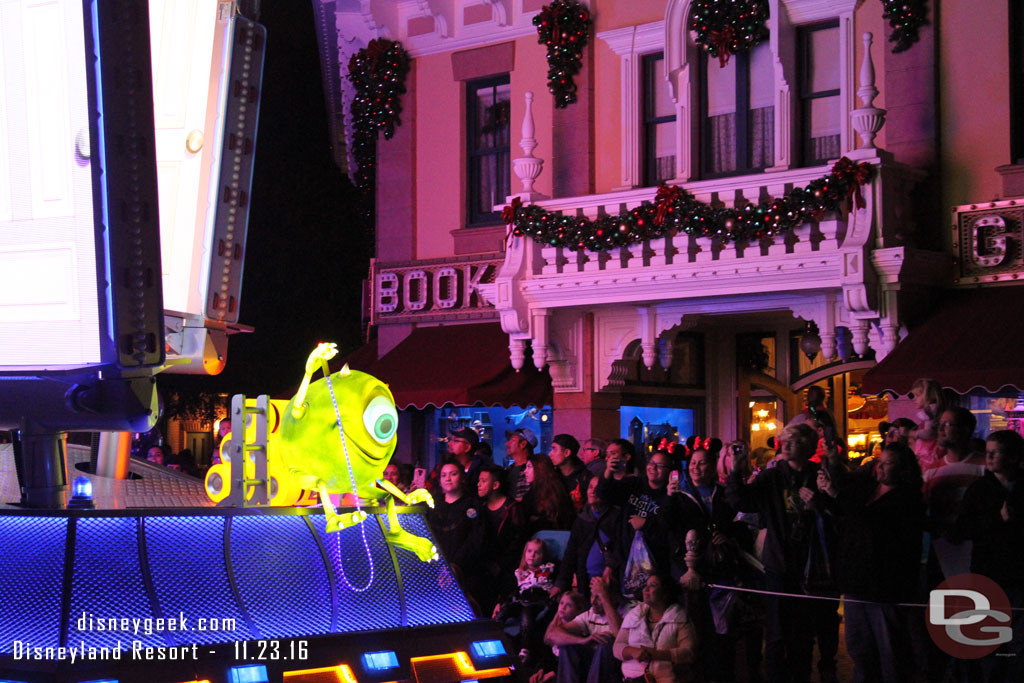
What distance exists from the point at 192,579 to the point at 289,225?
51.2 ft

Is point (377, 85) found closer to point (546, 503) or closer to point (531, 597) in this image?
point (546, 503)

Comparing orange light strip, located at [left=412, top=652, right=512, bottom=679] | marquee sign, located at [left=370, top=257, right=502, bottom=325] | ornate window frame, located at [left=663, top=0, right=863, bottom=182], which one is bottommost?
orange light strip, located at [left=412, top=652, right=512, bottom=679]

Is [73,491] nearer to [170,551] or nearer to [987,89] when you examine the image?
[170,551]

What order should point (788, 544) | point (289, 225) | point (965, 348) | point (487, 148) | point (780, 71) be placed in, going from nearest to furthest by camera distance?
point (788, 544) → point (965, 348) → point (780, 71) → point (487, 148) → point (289, 225)

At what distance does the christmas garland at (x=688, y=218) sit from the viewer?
37.6ft

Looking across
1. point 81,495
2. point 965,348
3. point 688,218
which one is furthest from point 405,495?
point 688,218

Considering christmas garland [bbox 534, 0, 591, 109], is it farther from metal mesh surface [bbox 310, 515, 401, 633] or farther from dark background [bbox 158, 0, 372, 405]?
metal mesh surface [bbox 310, 515, 401, 633]

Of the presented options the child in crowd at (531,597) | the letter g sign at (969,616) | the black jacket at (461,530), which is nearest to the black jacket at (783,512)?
the letter g sign at (969,616)

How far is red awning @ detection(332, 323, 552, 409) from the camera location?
46.1 feet

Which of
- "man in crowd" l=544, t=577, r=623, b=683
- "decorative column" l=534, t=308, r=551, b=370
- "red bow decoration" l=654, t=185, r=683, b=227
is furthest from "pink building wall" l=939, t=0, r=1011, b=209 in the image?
"man in crowd" l=544, t=577, r=623, b=683

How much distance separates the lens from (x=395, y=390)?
1460 centimetres

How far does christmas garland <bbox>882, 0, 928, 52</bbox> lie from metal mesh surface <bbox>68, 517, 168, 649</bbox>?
10852mm

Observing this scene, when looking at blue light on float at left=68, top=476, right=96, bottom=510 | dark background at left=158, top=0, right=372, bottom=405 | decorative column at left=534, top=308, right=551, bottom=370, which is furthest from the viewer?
dark background at left=158, top=0, right=372, bottom=405

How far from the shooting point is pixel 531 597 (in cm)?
784
